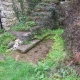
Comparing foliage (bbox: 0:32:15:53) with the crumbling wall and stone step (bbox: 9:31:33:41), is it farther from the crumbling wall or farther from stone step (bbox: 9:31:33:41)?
the crumbling wall

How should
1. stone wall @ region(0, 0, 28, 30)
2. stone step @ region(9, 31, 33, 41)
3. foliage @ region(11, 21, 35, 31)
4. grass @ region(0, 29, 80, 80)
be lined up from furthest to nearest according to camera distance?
1. stone wall @ region(0, 0, 28, 30)
2. foliage @ region(11, 21, 35, 31)
3. stone step @ region(9, 31, 33, 41)
4. grass @ region(0, 29, 80, 80)

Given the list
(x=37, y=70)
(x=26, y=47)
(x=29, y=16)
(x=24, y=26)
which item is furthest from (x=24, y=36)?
(x=37, y=70)

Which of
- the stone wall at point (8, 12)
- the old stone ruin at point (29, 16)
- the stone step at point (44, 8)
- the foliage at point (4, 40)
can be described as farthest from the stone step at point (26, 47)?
the stone wall at point (8, 12)

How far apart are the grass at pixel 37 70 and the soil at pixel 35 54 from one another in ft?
0.56

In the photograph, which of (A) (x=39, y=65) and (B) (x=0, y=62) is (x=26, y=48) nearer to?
(B) (x=0, y=62)

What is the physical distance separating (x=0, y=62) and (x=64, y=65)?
5.08ft

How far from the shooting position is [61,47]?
219 inches

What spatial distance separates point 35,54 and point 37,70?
0.93 meters

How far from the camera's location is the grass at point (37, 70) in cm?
436

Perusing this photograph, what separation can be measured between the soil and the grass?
17 cm

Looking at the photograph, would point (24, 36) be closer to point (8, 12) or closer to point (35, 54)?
point (35, 54)

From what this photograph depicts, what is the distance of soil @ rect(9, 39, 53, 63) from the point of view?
5.26 metres

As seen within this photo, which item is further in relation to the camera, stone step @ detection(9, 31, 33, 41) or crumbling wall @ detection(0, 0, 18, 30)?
crumbling wall @ detection(0, 0, 18, 30)

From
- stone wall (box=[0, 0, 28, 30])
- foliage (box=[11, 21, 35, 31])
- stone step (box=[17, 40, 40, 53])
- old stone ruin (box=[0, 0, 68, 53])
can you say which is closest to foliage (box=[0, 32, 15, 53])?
old stone ruin (box=[0, 0, 68, 53])
